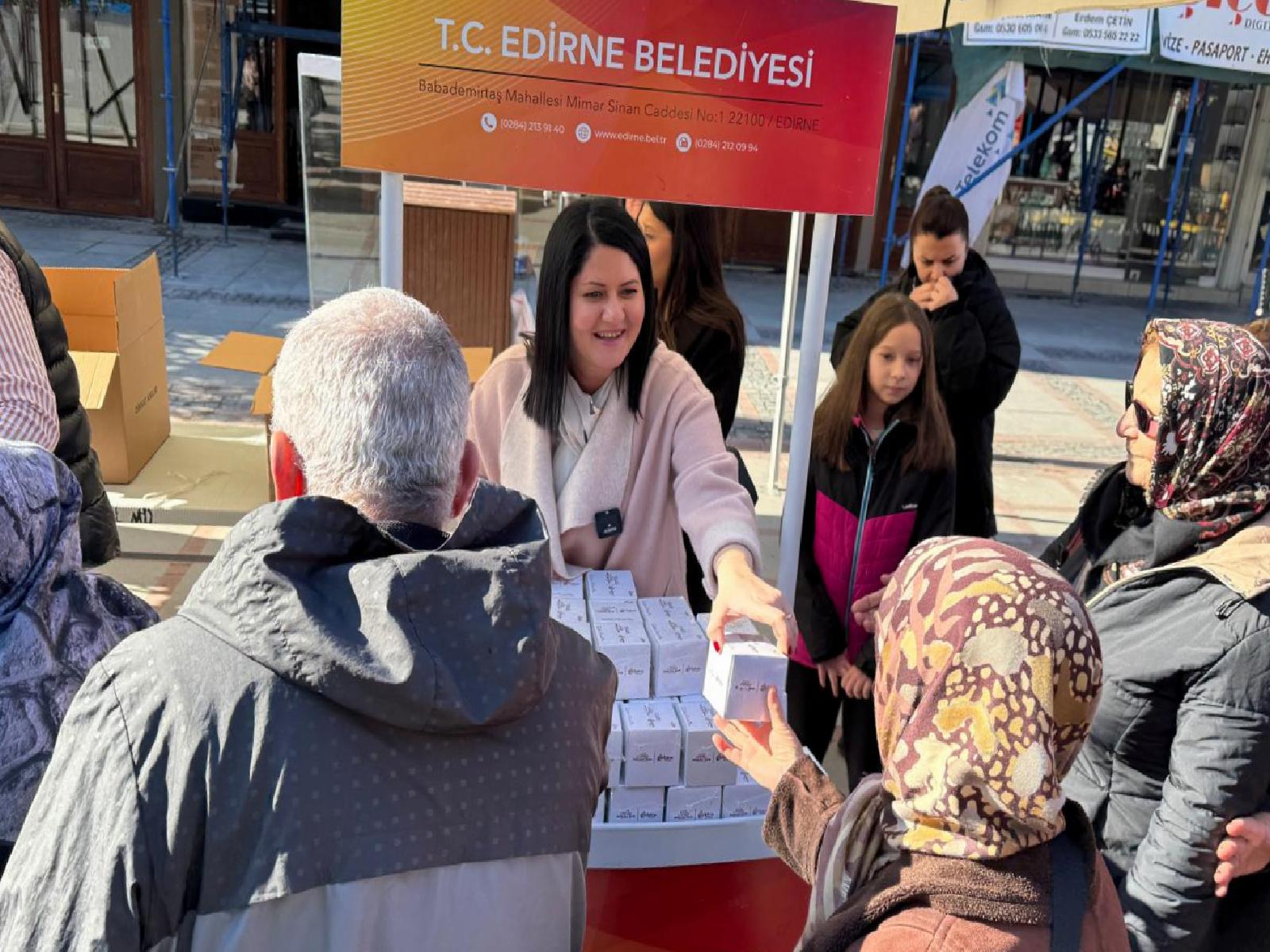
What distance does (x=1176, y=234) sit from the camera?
45.2ft

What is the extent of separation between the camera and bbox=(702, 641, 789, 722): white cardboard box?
1650 mm

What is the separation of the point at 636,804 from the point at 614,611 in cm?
38

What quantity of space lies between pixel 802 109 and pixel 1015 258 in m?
13.4

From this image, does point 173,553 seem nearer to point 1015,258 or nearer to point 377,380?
point 377,380

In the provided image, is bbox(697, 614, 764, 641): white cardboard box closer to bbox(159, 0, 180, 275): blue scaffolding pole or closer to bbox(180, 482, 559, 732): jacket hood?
bbox(180, 482, 559, 732): jacket hood

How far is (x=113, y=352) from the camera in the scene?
4.22 m

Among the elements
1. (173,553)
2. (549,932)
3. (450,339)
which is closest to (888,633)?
(549,932)

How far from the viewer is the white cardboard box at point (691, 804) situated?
1.90m

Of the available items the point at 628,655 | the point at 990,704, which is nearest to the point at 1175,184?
the point at 628,655

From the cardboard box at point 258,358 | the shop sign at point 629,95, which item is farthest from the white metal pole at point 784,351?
the shop sign at point 629,95

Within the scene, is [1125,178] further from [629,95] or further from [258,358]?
[629,95]

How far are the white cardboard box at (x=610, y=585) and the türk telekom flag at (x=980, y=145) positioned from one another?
5919 millimetres

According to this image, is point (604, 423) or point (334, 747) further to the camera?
point (604, 423)

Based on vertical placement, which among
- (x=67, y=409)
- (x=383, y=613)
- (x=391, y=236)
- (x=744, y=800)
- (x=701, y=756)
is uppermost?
(x=391, y=236)
